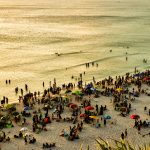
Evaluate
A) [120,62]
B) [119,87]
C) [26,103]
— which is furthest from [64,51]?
[26,103]

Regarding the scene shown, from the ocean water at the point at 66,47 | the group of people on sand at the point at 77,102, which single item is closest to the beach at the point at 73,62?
the ocean water at the point at 66,47

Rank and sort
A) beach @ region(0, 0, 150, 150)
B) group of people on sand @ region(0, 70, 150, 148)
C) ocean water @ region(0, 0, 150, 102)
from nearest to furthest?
beach @ region(0, 0, 150, 150) < group of people on sand @ region(0, 70, 150, 148) < ocean water @ region(0, 0, 150, 102)

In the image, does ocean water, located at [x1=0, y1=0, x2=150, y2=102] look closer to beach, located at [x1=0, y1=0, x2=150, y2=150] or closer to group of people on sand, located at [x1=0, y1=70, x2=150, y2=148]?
beach, located at [x1=0, y1=0, x2=150, y2=150]

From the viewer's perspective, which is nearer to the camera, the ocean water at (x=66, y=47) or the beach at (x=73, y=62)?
the beach at (x=73, y=62)

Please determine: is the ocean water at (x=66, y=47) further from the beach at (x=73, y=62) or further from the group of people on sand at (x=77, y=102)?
the group of people on sand at (x=77, y=102)

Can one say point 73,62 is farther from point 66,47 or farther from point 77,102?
point 77,102

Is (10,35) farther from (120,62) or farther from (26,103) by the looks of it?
(26,103)

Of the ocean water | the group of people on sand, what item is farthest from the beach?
the group of people on sand

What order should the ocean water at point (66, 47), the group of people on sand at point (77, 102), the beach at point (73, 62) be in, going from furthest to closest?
the ocean water at point (66, 47)
the group of people on sand at point (77, 102)
the beach at point (73, 62)
